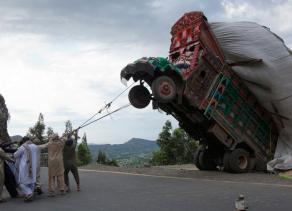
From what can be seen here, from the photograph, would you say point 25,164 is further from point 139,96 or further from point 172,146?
point 172,146

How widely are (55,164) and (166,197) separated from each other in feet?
9.72

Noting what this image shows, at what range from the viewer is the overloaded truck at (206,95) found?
15.0m

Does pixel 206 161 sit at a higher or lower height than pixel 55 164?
higher

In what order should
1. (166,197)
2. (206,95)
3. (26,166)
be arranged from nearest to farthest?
(166,197), (26,166), (206,95)

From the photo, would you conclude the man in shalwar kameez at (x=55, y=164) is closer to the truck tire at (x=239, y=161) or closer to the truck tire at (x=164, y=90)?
the truck tire at (x=164, y=90)

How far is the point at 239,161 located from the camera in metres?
16.2

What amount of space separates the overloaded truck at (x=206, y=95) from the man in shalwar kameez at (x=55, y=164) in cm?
353

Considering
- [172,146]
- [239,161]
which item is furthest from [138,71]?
[172,146]

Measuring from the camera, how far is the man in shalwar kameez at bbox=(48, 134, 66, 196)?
40.4 feet

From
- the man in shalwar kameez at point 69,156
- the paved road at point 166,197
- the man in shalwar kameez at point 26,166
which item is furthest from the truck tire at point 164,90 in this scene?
the man in shalwar kameez at point 26,166

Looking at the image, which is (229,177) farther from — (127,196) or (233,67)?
(127,196)

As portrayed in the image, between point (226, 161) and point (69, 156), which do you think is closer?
point (69, 156)

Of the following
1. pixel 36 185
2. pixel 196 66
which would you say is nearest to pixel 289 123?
pixel 196 66

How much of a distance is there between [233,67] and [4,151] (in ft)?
23.3
